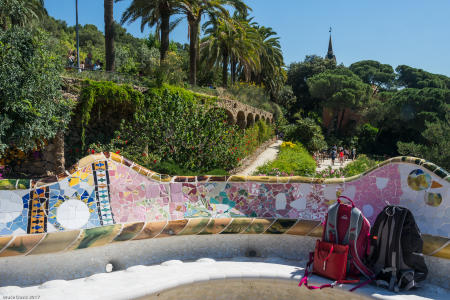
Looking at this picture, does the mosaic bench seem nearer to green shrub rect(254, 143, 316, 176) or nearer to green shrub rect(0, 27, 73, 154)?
green shrub rect(254, 143, 316, 176)

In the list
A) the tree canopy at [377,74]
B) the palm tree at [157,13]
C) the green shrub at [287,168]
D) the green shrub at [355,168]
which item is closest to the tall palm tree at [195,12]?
the palm tree at [157,13]

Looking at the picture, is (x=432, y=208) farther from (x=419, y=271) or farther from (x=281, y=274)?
(x=281, y=274)

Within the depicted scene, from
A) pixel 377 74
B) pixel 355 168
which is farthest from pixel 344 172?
pixel 377 74

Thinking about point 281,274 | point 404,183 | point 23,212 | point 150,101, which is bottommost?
point 281,274

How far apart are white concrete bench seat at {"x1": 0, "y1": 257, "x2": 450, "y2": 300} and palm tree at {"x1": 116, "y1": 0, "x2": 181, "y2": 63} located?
11.7m

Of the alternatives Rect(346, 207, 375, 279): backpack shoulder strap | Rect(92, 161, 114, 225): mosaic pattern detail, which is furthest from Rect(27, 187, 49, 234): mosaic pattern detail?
Rect(346, 207, 375, 279): backpack shoulder strap

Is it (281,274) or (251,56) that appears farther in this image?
(251,56)

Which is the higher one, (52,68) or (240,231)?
(52,68)

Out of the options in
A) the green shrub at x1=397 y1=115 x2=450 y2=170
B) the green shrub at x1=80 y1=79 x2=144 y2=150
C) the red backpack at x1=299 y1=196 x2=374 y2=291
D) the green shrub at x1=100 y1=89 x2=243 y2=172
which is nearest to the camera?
the red backpack at x1=299 y1=196 x2=374 y2=291

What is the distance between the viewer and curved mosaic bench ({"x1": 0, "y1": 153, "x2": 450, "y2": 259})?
266 centimetres

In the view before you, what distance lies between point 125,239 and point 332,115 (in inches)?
1484

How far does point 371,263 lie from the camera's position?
268cm

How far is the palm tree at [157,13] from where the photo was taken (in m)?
13.1

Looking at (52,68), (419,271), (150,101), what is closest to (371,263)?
(419,271)
